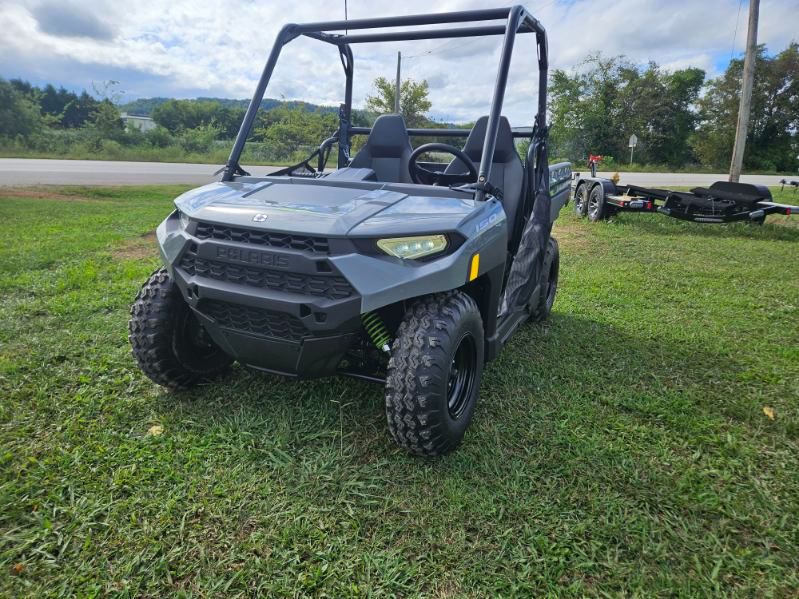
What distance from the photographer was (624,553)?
1.93m

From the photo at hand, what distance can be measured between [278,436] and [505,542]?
114 cm

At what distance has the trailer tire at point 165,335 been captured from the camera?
8.74 ft

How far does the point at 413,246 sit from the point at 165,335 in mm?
1395

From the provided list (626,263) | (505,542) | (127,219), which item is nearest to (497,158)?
(505,542)

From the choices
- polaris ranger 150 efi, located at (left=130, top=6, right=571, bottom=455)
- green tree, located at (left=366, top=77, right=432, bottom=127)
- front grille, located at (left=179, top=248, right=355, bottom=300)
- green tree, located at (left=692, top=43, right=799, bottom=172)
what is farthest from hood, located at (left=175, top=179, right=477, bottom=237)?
green tree, located at (left=692, top=43, right=799, bottom=172)

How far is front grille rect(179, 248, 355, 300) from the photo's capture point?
2135mm

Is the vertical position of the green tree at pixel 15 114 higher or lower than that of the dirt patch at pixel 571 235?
higher

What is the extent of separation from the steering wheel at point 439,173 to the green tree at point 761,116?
1487 inches

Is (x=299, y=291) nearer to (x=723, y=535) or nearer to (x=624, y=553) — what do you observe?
(x=624, y=553)

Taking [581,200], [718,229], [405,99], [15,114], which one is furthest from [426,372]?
[15,114]

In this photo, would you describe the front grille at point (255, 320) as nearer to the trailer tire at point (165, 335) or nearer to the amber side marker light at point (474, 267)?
the trailer tire at point (165, 335)

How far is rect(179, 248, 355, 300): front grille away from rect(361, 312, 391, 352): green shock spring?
22 cm

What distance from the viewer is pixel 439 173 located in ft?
10.2

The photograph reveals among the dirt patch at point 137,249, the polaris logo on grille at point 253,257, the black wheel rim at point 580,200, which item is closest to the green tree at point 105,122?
the dirt patch at point 137,249
